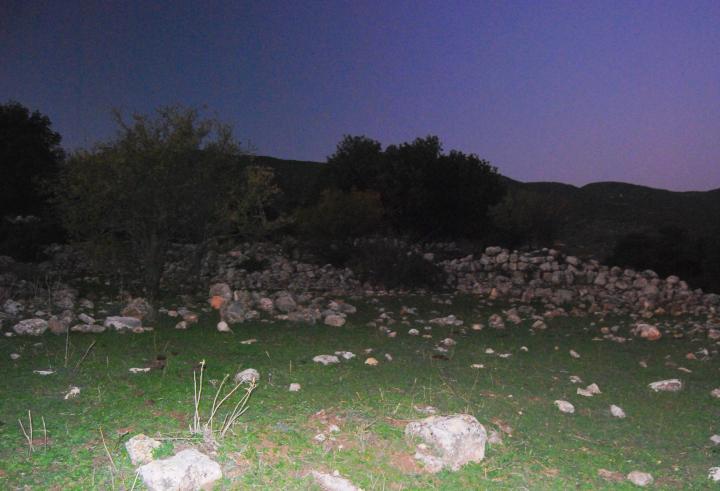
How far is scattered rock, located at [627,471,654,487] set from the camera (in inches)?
174

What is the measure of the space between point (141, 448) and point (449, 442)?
2064mm

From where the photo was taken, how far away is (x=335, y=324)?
9617 millimetres

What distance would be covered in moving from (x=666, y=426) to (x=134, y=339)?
5.73 metres

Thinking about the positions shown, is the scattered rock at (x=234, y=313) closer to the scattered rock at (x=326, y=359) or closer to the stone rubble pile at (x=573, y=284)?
the scattered rock at (x=326, y=359)

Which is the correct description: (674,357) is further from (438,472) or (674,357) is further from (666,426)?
(438,472)

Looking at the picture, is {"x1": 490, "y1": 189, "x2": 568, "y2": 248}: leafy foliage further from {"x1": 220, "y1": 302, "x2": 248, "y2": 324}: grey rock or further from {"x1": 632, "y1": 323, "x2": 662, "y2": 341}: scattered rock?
{"x1": 220, "y1": 302, "x2": 248, "y2": 324}: grey rock

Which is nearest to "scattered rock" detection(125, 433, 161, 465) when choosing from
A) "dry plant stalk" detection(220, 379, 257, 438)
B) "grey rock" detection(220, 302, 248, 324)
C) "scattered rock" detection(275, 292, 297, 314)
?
"dry plant stalk" detection(220, 379, 257, 438)

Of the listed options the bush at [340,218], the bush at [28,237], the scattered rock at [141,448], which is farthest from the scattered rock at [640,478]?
the bush at [28,237]

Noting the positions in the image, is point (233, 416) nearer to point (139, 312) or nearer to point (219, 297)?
point (139, 312)

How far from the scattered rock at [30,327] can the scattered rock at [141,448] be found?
4275mm

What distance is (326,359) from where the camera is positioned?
707cm

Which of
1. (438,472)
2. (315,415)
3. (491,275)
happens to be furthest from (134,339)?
(491,275)

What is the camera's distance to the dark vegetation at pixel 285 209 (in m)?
11.9

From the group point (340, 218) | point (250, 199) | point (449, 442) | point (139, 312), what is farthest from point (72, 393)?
point (340, 218)
